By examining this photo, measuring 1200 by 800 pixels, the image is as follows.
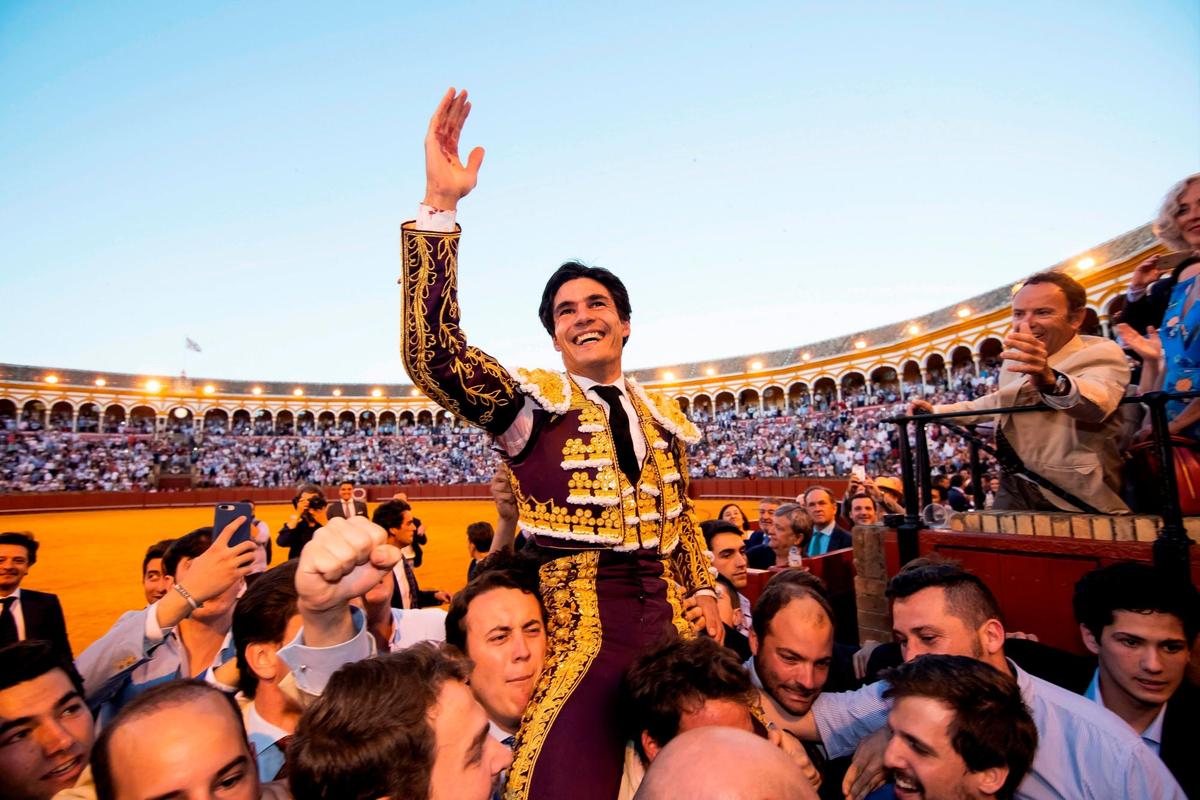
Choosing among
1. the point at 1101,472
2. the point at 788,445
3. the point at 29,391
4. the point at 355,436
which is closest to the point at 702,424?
the point at 788,445

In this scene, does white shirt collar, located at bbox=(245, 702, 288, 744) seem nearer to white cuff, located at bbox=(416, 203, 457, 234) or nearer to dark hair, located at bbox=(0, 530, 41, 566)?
white cuff, located at bbox=(416, 203, 457, 234)

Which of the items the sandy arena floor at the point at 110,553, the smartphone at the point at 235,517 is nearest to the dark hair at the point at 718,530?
the smartphone at the point at 235,517

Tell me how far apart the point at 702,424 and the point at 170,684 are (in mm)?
38165

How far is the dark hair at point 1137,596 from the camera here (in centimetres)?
196

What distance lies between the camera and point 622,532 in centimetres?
172

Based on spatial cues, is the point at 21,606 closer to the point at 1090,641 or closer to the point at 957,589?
the point at 957,589

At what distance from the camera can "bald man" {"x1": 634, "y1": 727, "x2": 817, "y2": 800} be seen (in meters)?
0.87

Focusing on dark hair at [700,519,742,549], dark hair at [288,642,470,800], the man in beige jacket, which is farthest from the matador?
dark hair at [700,519,742,549]

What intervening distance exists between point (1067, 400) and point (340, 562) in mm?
2466

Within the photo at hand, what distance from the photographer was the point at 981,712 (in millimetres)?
1516

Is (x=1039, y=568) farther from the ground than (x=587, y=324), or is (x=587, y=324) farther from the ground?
(x=587, y=324)

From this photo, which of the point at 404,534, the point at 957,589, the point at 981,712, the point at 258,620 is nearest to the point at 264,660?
the point at 258,620

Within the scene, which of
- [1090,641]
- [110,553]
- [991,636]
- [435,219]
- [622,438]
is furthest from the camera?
[110,553]

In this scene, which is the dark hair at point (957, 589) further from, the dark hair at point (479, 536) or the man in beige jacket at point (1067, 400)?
the dark hair at point (479, 536)
